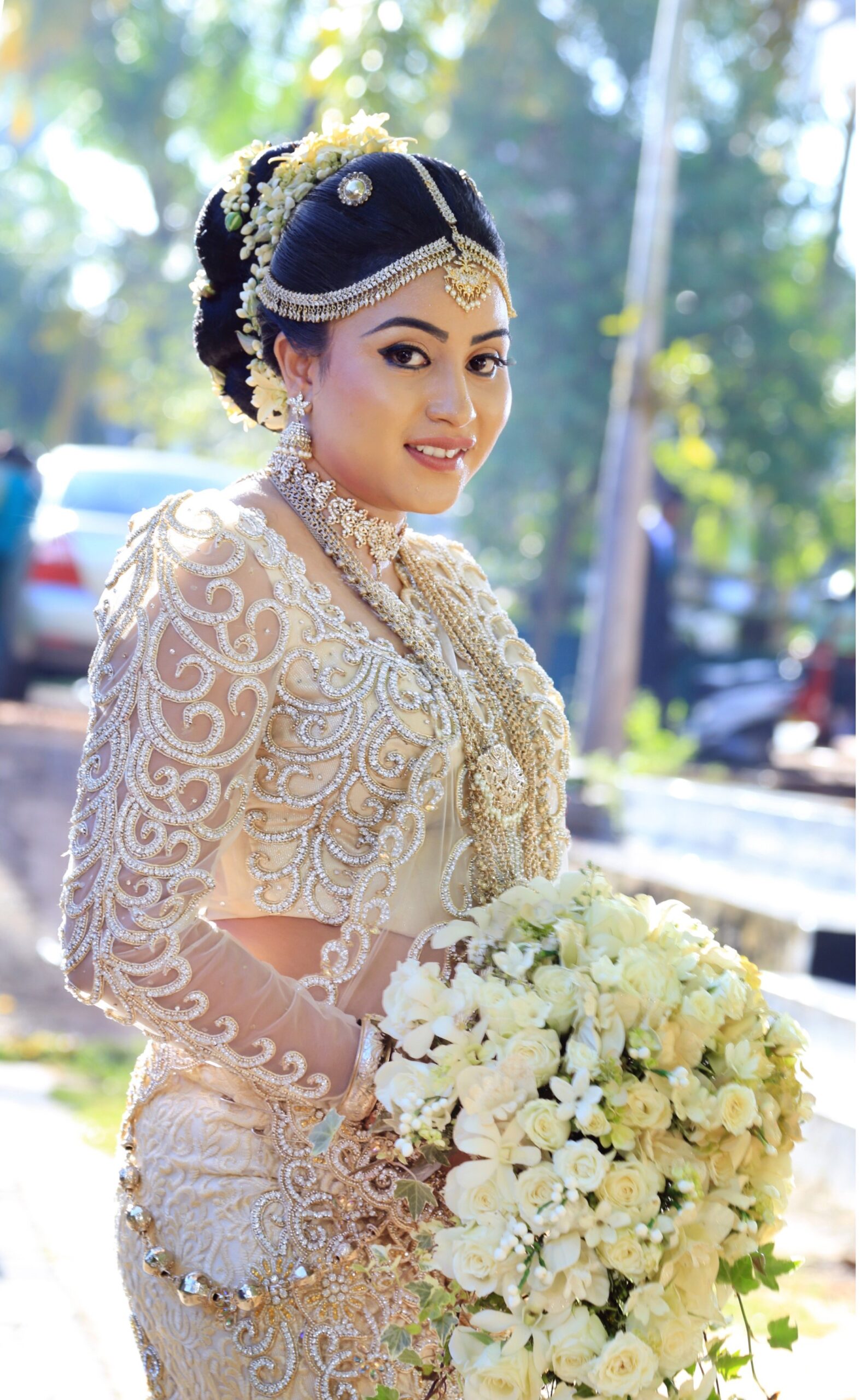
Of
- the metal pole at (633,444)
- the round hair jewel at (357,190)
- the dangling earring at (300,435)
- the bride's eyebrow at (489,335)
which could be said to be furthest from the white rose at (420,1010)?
the metal pole at (633,444)

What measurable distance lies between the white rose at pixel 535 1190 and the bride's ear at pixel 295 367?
1.08 metres

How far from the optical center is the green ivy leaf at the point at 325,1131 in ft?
5.17

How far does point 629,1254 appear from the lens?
1446 millimetres

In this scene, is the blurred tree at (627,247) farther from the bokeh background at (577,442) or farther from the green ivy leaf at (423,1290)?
the green ivy leaf at (423,1290)

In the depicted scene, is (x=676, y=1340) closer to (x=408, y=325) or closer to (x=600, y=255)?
(x=408, y=325)

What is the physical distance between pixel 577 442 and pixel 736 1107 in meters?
19.4

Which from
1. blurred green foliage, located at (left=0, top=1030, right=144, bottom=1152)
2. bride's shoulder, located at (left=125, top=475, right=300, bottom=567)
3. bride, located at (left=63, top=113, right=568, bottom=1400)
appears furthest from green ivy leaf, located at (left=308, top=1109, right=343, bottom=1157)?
blurred green foliage, located at (left=0, top=1030, right=144, bottom=1152)

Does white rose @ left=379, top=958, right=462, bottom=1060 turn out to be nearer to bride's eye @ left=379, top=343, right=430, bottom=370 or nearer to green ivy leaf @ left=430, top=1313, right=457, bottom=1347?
green ivy leaf @ left=430, top=1313, right=457, bottom=1347

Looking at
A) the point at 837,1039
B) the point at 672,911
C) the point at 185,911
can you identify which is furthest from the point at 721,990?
the point at 837,1039

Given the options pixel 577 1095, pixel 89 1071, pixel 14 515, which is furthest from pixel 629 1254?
pixel 14 515

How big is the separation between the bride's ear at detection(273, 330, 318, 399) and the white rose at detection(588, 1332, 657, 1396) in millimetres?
1253

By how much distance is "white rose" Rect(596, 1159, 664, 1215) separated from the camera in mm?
1452

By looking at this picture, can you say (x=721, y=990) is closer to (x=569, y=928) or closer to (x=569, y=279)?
(x=569, y=928)

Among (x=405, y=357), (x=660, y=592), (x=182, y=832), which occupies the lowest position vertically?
(x=660, y=592)
